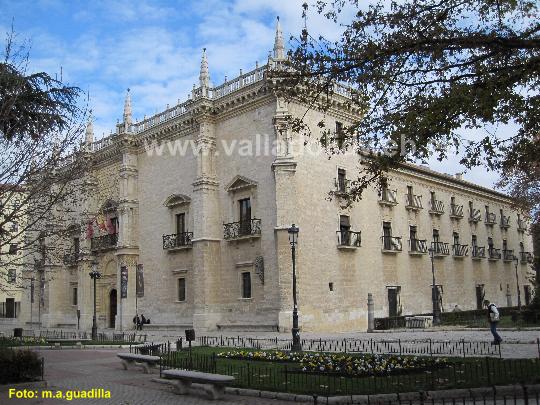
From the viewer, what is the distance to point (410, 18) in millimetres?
10875

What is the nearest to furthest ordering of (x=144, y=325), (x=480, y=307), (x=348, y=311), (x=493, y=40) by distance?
(x=493, y=40) < (x=348, y=311) < (x=144, y=325) < (x=480, y=307)

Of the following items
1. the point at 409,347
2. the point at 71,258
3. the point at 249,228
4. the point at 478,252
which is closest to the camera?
the point at 409,347

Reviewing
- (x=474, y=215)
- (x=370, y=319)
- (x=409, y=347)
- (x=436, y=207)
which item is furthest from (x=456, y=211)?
(x=409, y=347)

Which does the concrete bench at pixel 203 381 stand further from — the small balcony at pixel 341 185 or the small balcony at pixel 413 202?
the small balcony at pixel 413 202

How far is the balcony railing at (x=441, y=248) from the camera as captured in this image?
130 feet

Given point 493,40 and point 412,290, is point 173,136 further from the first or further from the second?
point 493,40

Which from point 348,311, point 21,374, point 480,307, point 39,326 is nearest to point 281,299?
point 348,311

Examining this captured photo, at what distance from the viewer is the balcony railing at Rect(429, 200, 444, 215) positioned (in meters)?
40.5

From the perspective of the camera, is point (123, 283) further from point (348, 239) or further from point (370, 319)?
point (370, 319)

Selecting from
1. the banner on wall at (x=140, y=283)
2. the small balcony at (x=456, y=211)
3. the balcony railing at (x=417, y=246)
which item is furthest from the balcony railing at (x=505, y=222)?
the banner on wall at (x=140, y=283)

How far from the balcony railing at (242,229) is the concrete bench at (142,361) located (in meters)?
14.2

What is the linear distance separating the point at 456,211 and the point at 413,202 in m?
6.45

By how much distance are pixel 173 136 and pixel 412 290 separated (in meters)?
18.1

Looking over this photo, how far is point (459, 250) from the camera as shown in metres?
42.5
